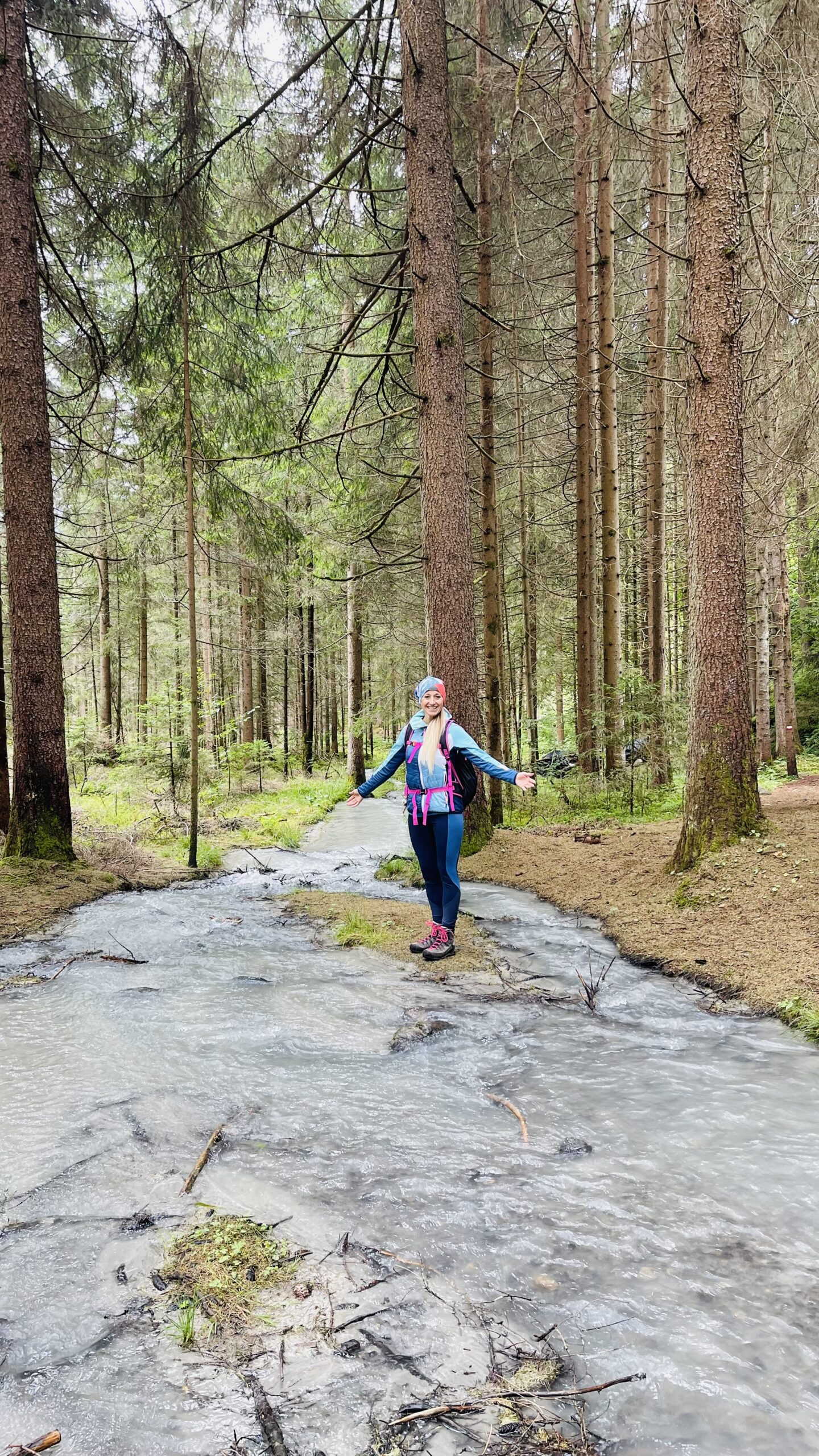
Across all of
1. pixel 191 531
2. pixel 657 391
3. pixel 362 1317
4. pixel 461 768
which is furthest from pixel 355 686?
pixel 362 1317

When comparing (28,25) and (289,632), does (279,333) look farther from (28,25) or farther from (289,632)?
(289,632)

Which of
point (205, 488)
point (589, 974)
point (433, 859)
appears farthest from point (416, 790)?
point (205, 488)

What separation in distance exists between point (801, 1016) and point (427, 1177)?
2.55 meters

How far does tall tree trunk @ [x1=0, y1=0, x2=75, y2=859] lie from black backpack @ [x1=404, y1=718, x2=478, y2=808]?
4.38 metres

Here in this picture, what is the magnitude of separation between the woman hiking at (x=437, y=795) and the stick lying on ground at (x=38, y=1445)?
408 centimetres

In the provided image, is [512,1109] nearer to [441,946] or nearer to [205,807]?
[441,946]

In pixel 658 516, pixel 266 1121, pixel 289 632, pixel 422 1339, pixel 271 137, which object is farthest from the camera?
pixel 289 632

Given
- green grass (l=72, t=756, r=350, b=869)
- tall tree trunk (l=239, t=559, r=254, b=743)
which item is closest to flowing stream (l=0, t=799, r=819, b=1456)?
green grass (l=72, t=756, r=350, b=869)

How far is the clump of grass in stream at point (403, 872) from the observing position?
862 centimetres

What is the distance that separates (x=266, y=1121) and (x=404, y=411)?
6770mm

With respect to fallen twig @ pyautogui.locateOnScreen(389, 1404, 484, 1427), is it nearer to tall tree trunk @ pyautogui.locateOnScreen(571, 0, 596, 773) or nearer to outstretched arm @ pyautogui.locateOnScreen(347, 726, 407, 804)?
outstretched arm @ pyautogui.locateOnScreen(347, 726, 407, 804)

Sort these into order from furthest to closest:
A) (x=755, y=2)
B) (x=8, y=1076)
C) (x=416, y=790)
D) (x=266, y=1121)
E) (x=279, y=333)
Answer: (x=279, y=333) < (x=755, y=2) < (x=416, y=790) < (x=8, y=1076) < (x=266, y=1121)

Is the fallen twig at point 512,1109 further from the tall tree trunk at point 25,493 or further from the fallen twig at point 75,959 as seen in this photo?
the tall tree trunk at point 25,493

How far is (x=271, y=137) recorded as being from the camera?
880cm
